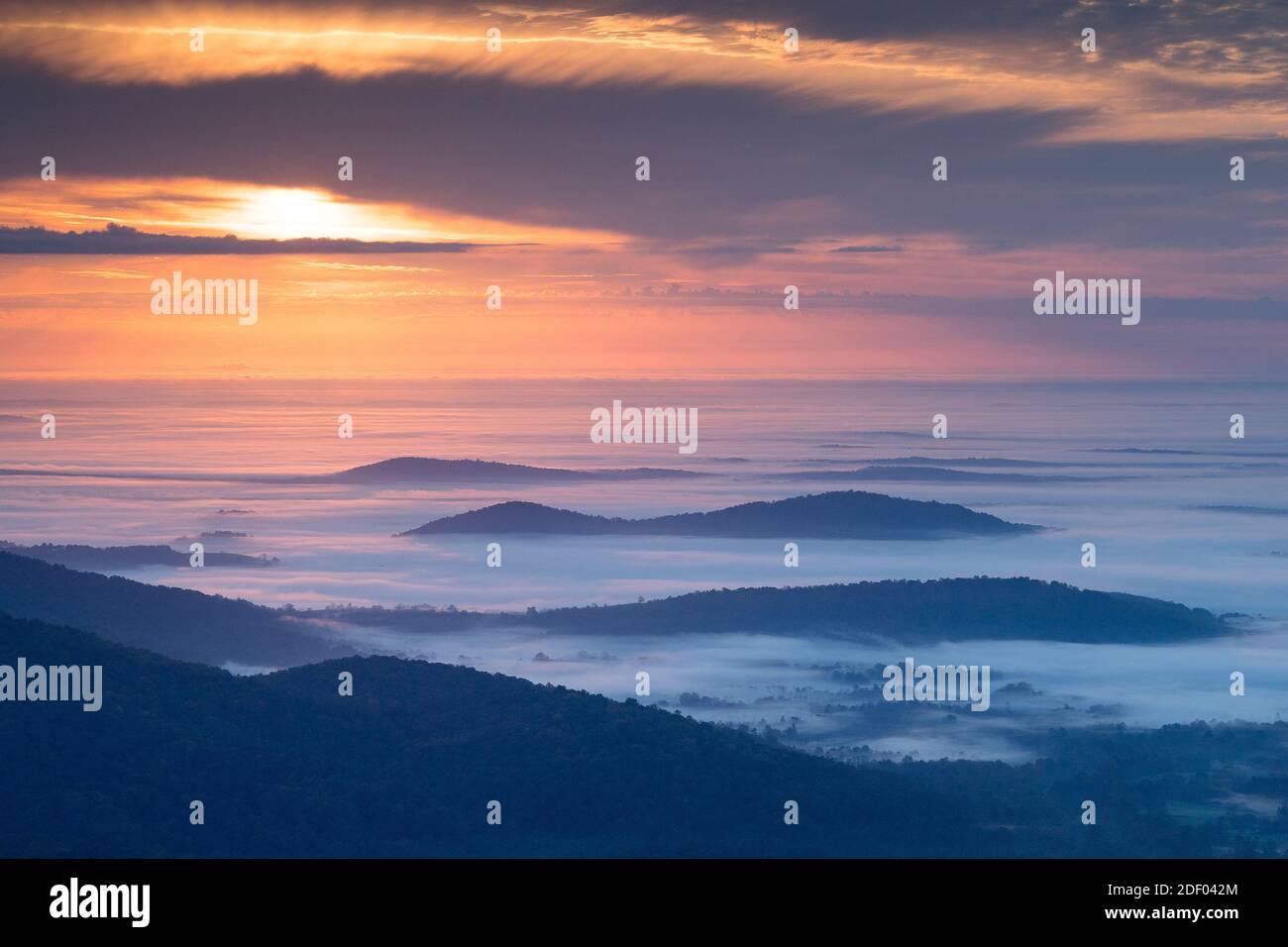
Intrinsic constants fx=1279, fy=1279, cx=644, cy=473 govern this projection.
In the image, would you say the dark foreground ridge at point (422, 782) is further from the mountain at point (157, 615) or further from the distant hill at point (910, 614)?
the distant hill at point (910, 614)

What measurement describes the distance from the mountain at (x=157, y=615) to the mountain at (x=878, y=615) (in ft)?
54.9

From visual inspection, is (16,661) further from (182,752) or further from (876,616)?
(876,616)

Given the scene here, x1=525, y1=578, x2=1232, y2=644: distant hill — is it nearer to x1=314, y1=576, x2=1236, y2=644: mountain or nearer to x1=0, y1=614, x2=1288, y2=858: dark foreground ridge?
x1=314, y1=576, x2=1236, y2=644: mountain

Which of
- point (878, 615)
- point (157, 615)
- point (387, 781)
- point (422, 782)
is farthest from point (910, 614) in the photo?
point (387, 781)

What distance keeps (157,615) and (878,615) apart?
64.0 meters

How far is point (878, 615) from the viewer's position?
117688mm

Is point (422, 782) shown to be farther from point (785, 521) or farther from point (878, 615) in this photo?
point (785, 521)

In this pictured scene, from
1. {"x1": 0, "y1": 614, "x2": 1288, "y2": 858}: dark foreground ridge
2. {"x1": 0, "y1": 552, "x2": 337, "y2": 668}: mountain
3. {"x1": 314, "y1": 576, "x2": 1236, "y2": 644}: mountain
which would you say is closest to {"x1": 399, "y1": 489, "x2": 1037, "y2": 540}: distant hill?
{"x1": 314, "y1": 576, "x2": 1236, "y2": 644}: mountain

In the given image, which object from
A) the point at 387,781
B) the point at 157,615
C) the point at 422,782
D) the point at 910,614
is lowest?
the point at 910,614

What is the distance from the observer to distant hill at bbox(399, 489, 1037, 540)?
15188 centimetres

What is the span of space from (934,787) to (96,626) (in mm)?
47094
